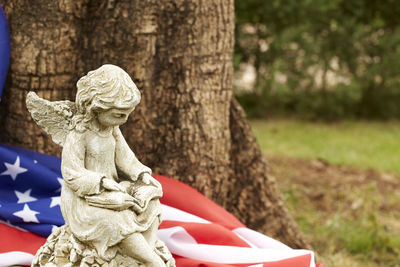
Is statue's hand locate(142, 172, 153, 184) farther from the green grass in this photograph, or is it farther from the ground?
the green grass

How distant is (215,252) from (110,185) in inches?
40.1

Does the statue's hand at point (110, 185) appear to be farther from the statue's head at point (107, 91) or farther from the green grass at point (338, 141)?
the green grass at point (338, 141)

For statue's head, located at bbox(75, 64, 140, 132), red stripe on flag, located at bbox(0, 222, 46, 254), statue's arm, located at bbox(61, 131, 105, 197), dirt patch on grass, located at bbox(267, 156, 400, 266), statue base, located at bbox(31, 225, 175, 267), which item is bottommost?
dirt patch on grass, located at bbox(267, 156, 400, 266)

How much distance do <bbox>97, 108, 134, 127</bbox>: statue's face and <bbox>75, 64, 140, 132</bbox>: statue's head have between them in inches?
1.0

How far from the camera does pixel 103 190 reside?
2.22m

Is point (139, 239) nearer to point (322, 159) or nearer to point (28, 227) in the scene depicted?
point (28, 227)

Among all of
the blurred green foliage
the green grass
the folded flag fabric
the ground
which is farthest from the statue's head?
the blurred green foliage

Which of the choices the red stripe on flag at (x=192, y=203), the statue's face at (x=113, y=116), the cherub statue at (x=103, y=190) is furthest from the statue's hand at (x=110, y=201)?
the red stripe on flag at (x=192, y=203)

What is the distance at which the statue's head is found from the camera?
2172 millimetres

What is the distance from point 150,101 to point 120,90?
1.35m

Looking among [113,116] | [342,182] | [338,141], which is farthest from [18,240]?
[338,141]

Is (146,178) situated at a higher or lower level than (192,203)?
higher

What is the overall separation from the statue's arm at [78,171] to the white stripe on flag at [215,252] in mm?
941

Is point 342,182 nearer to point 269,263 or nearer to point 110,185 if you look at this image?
point 269,263
